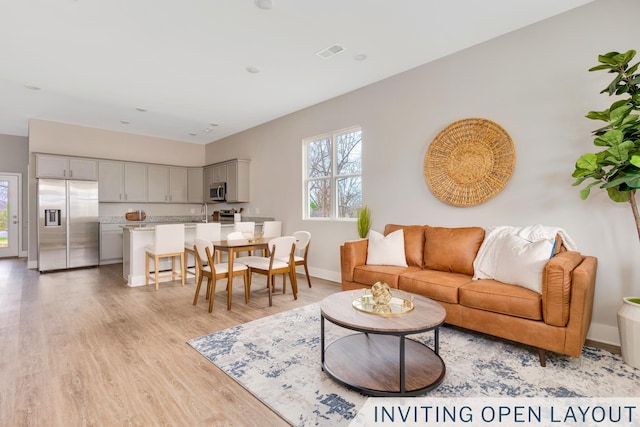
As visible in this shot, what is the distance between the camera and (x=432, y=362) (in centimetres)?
223

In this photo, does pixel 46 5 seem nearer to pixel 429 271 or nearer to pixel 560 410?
pixel 429 271

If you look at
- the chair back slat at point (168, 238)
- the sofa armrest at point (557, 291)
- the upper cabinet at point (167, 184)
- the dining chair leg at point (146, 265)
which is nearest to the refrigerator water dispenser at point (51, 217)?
the upper cabinet at point (167, 184)

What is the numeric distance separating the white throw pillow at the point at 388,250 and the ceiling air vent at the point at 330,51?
7.11ft

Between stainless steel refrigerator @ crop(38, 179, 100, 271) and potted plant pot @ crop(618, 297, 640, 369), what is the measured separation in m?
7.82

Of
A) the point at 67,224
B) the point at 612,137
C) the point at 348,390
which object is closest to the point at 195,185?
the point at 67,224

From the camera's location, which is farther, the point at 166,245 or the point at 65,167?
the point at 65,167

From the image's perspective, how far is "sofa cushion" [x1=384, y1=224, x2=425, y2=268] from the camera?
3564mm

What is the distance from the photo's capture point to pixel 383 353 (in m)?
2.39

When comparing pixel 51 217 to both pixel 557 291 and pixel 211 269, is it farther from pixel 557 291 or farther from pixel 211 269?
pixel 557 291

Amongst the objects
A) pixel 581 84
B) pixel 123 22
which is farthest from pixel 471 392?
pixel 123 22

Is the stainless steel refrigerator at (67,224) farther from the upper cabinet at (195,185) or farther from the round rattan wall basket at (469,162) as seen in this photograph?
the round rattan wall basket at (469,162)

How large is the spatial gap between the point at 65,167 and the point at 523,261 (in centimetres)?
768

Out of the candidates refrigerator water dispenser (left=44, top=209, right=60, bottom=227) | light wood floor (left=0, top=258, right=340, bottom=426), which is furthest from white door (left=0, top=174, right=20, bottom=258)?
light wood floor (left=0, top=258, right=340, bottom=426)

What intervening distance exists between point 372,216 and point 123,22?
11.6 feet
